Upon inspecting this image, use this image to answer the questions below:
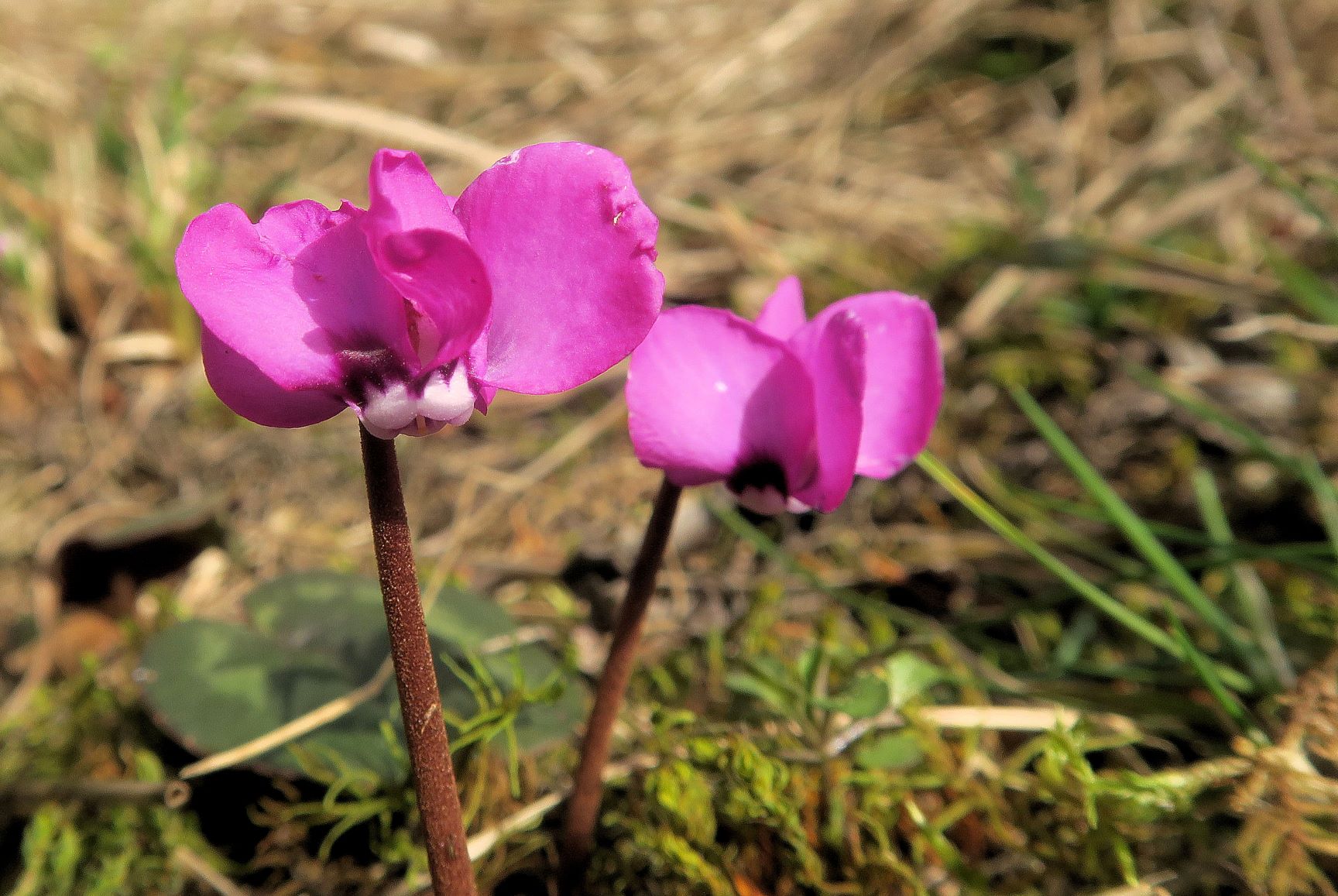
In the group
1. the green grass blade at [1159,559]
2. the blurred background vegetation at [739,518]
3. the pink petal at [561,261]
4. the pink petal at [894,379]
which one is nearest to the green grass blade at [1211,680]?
the blurred background vegetation at [739,518]

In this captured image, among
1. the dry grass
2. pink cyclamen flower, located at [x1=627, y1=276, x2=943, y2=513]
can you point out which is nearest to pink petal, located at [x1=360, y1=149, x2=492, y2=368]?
Result: pink cyclamen flower, located at [x1=627, y1=276, x2=943, y2=513]

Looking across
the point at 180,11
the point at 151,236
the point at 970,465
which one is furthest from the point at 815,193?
the point at 180,11

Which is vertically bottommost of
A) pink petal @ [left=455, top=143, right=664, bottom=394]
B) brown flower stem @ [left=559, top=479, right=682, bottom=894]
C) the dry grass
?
the dry grass

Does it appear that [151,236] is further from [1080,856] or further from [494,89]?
[1080,856]

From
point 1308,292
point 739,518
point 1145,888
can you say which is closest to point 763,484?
point 1145,888

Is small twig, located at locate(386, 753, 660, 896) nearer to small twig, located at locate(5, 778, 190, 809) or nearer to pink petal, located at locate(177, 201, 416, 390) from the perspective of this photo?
small twig, located at locate(5, 778, 190, 809)

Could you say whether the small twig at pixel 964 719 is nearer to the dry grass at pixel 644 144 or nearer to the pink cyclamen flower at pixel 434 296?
the pink cyclamen flower at pixel 434 296
